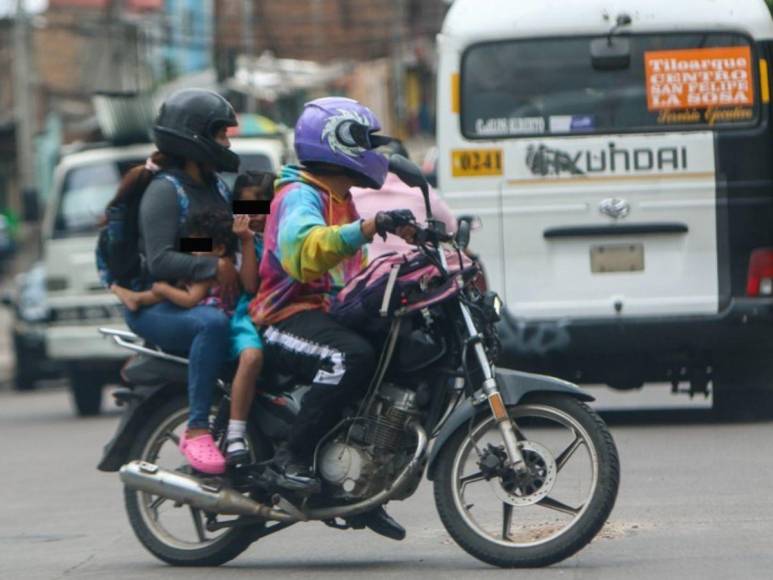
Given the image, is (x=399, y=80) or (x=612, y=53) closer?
(x=612, y=53)

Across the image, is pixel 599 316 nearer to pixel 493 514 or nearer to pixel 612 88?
pixel 612 88

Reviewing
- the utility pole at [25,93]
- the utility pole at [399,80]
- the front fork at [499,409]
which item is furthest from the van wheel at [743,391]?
the utility pole at [399,80]

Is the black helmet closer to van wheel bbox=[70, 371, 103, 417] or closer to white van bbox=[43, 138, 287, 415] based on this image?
white van bbox=[43, 138, 287, 415]

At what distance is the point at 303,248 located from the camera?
6.81m

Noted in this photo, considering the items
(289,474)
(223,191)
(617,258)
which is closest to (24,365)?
(617,258)

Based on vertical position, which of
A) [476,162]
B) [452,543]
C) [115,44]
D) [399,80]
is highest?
[115,44]

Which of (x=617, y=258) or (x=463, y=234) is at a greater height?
(x=463, y=234)

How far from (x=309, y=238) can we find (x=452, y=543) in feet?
5.20

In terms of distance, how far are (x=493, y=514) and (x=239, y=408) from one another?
996 mm

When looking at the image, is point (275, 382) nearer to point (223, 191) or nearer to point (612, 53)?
point (223, 191)

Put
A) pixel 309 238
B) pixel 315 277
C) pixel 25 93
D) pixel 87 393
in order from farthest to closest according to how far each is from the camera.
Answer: pixel 25 93, pixel 87 393, pixel 315 277, pixel 309 238

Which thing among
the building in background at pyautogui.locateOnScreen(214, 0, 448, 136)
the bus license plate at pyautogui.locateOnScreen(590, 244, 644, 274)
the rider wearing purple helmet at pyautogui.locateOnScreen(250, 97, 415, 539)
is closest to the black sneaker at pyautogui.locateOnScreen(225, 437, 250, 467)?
the rider wearing purple helmet at pyautogui.locateOnScreen(250, 97, 415, 539)

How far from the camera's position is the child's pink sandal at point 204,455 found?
280 inches

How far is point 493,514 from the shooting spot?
22.6 feet
